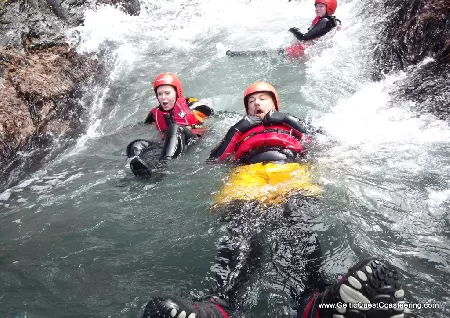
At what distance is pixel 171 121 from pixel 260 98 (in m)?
1.45

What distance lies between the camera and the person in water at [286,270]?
2139 mm

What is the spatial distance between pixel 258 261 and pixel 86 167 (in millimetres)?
3570

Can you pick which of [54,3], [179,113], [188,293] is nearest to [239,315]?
[188,293]

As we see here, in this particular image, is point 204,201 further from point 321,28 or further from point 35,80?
point 321,28

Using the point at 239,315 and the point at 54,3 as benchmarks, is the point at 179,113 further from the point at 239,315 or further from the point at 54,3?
the point at 54,3

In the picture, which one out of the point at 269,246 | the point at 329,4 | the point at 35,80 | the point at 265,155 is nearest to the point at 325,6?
the point at 329,4

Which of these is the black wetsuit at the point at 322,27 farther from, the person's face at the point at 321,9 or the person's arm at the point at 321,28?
the person's face at the point at 321,9

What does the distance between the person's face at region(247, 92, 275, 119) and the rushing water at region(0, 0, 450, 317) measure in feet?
2.68

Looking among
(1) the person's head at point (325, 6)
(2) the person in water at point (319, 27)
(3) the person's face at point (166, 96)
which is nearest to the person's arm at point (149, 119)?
(3) the person's face at point (166, 96)

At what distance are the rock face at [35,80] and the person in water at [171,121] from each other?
181 cm

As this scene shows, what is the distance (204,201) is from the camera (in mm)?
4262

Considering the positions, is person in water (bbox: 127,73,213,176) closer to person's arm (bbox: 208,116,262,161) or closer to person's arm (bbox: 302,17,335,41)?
person's arm (bbox: 208,116,262,161)

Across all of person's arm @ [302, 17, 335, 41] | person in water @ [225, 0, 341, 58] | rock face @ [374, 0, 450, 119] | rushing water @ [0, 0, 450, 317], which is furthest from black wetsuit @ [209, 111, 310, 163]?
person's arm @ [302, 17, 335, 41]

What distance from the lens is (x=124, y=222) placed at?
423cm
